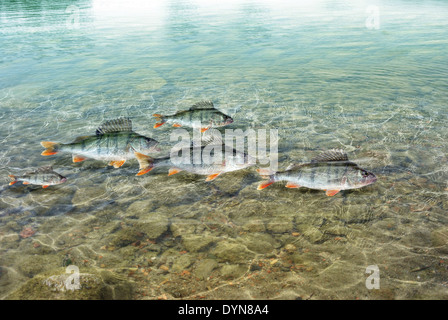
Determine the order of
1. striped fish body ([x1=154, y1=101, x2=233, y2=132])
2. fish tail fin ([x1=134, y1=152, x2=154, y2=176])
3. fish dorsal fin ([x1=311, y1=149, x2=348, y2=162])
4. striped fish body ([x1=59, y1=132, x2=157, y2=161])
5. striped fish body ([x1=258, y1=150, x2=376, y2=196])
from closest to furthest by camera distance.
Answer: striped fish body ([x1=258, y1=150, x2=376, y2=196])
fish dorsal fin ([x1=311, y1=149, x2=348, y2=162])
fish tail fin ([x1=134, y1=152, x2=154, y2=176])
striped fish body ([x1=59, y1=132, x2=157, y2=161])
striped fish body ([x1=154, y1=101, x2=233, y2=132])

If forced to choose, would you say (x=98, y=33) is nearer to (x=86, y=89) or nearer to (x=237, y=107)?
(x=86, y=89)

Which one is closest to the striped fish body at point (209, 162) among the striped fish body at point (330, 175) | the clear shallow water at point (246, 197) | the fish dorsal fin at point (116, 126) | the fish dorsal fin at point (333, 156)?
the clear shallow water at point (246, 197)

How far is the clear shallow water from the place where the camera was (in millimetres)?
4977

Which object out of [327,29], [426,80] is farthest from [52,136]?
[327,29]

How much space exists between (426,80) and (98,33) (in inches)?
1232

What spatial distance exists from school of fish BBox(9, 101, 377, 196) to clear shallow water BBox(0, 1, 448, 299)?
433 mm

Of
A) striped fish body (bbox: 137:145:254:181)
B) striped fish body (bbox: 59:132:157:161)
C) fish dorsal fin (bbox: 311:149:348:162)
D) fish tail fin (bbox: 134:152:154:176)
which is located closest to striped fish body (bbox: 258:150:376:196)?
fish dorsal fin (bbox: 311:149:348:162)

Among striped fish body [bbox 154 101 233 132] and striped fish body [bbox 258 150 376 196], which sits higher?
striped fish body [bbox 154 101 233 132]

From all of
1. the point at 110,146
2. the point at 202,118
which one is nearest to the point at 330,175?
the point at 202,118

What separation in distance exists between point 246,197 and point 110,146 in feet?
10.7

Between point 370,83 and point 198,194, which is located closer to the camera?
point 198,194

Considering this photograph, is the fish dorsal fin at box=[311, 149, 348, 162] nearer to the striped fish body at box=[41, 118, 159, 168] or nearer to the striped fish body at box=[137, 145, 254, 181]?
the striped fish body at box=[137, 145, 254, 181]

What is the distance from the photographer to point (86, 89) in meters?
16.1

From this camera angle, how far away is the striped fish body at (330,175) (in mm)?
6078
